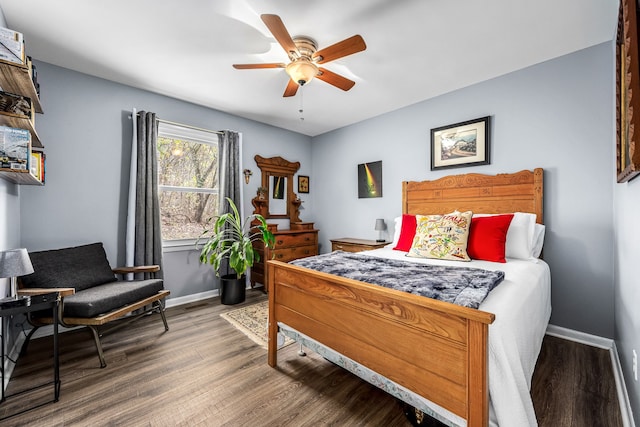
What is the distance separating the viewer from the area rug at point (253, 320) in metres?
2.52

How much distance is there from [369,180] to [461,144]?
1.36 meters

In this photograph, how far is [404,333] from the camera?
133cm

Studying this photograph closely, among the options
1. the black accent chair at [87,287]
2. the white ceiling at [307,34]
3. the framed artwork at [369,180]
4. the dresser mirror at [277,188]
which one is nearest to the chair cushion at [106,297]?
the black accent chair at [87,287]

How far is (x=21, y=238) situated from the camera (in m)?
2.51

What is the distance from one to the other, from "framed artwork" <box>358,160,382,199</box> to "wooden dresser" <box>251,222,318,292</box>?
1.04 metres

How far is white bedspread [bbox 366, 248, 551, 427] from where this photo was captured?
1.05m

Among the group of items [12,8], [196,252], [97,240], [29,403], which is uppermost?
[12,8]

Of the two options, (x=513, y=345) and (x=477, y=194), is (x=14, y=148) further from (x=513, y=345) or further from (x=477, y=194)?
(x=477, y=194)

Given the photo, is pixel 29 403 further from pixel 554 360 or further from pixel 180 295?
pixel 554 360

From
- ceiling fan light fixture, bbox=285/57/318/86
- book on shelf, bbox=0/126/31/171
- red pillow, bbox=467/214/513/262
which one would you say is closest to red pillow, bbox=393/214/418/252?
red pillow, bbox=467/214/513/262

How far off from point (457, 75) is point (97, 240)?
4.21m

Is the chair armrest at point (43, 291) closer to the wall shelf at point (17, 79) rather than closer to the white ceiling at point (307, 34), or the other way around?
the wall shelf at point (17, 79)

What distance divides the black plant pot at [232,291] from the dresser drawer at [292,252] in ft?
2.14

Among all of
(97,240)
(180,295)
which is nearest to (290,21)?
(97,240)
